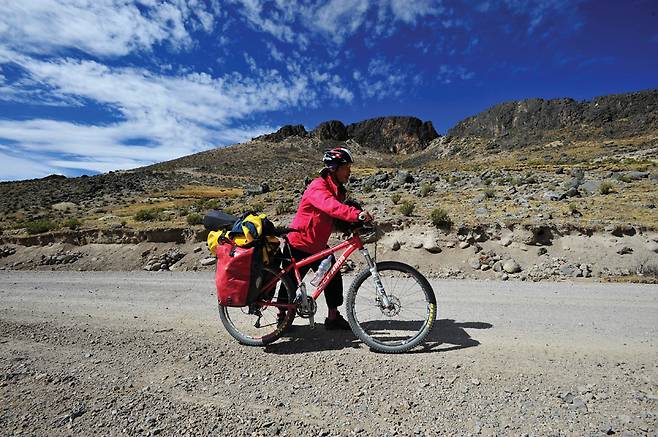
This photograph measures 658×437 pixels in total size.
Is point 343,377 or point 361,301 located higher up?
point 361,301

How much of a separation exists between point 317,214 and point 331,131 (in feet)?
607

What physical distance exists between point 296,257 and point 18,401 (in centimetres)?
295

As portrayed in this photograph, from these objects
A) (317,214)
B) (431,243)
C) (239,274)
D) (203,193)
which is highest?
(203,193)

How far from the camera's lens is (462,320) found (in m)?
5.38

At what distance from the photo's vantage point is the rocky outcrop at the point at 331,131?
7007 inches

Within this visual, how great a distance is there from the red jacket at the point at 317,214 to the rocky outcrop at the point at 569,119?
10171cm

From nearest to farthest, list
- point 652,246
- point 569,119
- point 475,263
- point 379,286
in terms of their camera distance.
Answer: point 379,286 < point 652,246 < point 475,263 < point 569,119

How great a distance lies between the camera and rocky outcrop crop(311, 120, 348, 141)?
7007 inches

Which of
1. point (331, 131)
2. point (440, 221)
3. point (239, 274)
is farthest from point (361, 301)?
point (331, 131)

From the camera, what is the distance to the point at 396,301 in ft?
14.5

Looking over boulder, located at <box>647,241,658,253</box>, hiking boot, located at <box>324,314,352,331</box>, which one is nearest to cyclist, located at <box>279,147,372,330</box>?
hiking boot, located at <box>324,314,352,331</box>

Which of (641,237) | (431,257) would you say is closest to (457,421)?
(431,257)

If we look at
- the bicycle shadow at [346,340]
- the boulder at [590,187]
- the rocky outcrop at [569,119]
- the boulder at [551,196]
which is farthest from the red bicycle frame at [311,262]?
the rocky outcrop at [569,119]

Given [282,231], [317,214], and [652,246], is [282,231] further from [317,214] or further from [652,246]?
[652,246]
